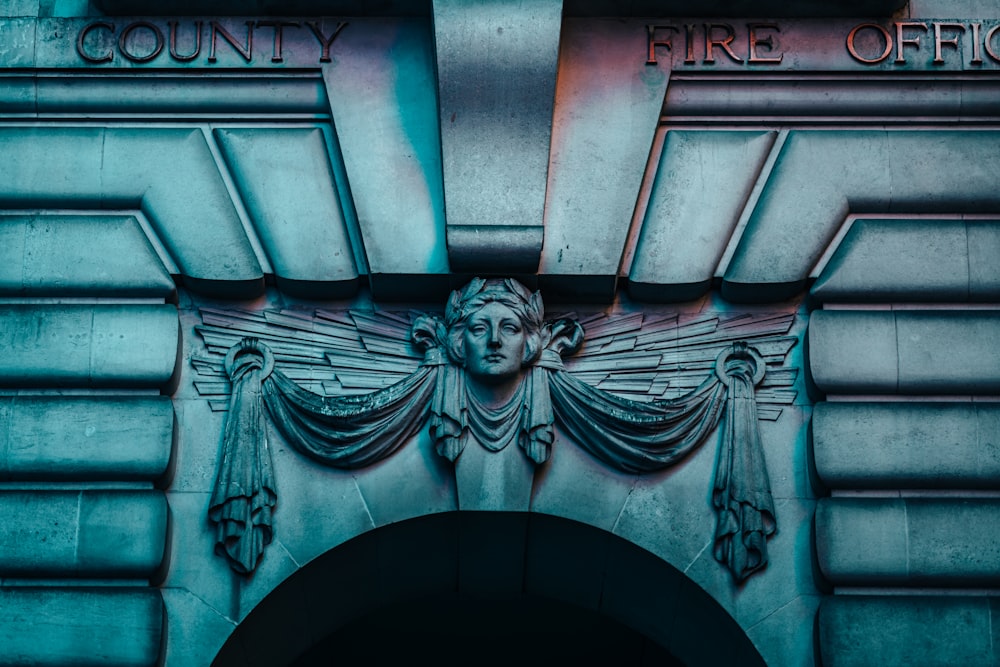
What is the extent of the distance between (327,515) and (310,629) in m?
1.33

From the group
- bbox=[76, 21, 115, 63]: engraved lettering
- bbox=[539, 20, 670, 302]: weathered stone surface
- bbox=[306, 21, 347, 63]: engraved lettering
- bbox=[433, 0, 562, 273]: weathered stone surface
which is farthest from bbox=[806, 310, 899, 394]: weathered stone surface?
bbox=[76, 21, 115, 63]: engraved lettering

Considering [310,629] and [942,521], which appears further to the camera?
[310,629]

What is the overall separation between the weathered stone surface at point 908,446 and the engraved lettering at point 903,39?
3214 millimetres

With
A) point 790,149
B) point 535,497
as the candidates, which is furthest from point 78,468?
point 790,149

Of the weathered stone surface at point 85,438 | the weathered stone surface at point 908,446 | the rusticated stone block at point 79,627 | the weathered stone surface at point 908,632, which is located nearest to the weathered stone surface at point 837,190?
the weathered stone surface at point 908,446

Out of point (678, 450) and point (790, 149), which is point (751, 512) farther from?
point (790, 149)

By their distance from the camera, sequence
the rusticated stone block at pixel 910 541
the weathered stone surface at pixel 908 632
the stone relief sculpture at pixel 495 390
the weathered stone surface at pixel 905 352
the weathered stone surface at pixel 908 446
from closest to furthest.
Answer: the weathered stone surface at pixel 908 632 → the rusticated stone block at pixel 910 541 → the weathered stone surface at pixel 908 446 → the stone relief sculpture at pixel 495 390 → the weathered stone surface at pixel 905 352

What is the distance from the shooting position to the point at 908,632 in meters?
16.6

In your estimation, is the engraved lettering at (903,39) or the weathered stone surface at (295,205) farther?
the engraved lettering at (903,39)

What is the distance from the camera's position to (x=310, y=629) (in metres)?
18.0

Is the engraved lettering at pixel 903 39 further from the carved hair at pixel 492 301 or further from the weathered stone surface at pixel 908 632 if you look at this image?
the weathered stone surface at pixel 908 632

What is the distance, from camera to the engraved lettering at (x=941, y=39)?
715 inches

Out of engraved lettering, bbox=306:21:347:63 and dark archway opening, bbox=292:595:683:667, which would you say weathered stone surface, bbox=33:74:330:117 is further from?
dark archway opening, bbox=292:595:683:667

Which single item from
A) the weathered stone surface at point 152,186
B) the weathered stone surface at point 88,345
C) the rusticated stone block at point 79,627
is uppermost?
the weathered stone surface at point 152,186
